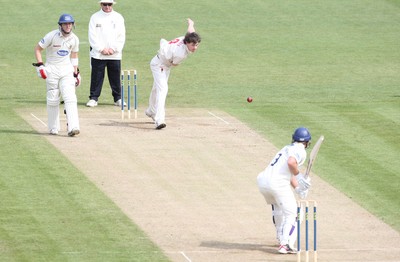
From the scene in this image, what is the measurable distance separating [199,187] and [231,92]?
8913mm

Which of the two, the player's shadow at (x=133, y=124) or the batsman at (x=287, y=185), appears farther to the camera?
the player's shadow at (x=133, y=124)

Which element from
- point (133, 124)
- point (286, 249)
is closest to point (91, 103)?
point (133, 124)

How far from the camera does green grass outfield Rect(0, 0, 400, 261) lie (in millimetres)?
21531

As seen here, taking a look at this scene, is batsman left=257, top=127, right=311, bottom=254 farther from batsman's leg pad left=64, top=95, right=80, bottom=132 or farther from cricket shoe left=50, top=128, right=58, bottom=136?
cricket shoe left=50, top=128, right=58, bottom=136

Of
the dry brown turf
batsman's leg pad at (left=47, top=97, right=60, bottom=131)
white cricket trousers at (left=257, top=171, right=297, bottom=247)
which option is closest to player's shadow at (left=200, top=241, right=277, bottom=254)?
the dry brown turf

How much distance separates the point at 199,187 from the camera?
23.9 m

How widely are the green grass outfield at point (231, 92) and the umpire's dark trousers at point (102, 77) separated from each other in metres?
0.74

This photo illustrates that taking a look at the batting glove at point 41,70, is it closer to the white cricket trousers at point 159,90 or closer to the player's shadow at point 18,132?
the player's shadow at point 18,132

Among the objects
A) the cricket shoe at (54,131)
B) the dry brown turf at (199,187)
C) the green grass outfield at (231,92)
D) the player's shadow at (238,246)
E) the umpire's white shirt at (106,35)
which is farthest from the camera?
the umpire's white shirt at (106,35)

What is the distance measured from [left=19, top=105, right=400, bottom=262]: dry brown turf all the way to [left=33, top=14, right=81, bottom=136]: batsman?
531 mm

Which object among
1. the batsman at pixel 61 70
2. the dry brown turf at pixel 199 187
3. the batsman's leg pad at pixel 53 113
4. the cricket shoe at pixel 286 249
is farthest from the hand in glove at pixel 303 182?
the batsman's leg pad at pixel 53 113

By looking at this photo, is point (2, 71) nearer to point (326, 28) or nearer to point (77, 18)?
point (77, 18)

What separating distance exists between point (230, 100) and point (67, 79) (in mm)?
5449

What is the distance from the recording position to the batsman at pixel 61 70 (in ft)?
88.4
